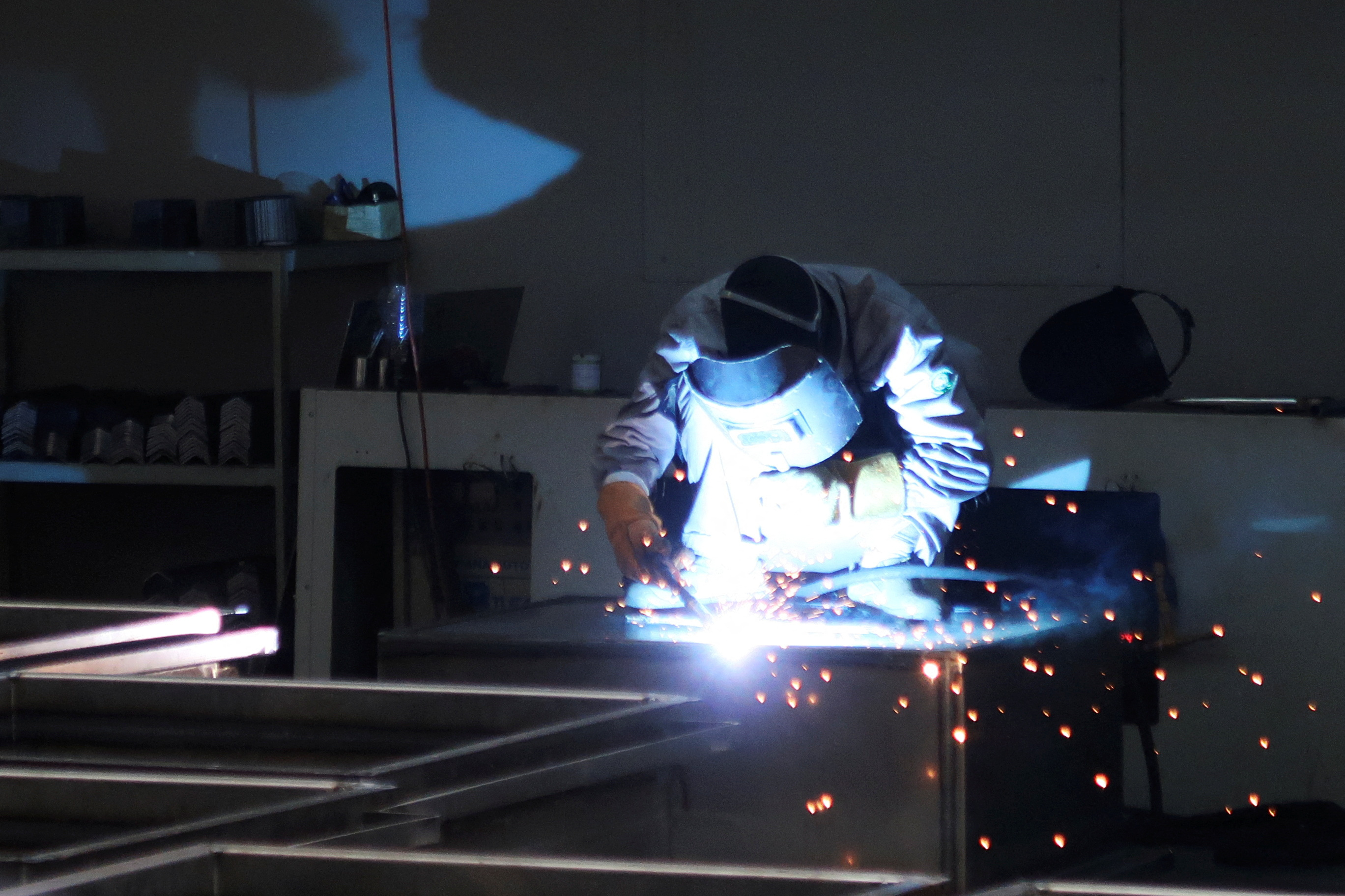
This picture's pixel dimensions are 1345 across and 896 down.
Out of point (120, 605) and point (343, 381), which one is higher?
point (343, 381)

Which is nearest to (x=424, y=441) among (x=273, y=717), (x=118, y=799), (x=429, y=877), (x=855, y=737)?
(x=855, y=737)

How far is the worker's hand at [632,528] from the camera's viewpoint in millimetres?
2479

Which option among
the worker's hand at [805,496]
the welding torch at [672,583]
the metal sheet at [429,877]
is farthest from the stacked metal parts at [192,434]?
the metal sheet at [429,877]

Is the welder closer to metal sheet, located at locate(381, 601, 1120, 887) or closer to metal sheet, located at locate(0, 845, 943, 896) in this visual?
metal sheet, located at locate(381, 601, 1120, 887)

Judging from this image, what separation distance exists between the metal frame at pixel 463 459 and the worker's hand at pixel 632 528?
68 cm

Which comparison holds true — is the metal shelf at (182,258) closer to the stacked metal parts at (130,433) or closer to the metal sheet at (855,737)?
the stacked metal parts at (130,433)

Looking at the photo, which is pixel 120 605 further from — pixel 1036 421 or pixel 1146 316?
pixel 1146 316

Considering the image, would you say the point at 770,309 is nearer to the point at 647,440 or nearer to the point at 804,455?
the point at 804,455

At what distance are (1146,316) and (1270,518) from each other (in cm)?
66

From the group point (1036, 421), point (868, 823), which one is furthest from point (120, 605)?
point (1036, 421)

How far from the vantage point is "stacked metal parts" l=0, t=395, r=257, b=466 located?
354 cm

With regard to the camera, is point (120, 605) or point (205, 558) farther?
point (205, 558)

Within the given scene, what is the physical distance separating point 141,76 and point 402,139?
0.74 meters

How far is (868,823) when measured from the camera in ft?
6.52
